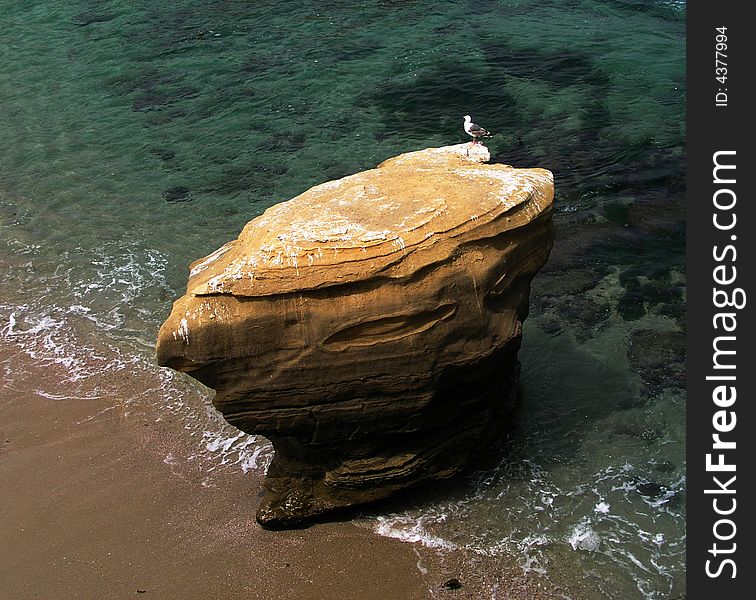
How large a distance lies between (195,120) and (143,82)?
9.39ft

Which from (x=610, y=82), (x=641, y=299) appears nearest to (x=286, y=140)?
(x=610, y=82)

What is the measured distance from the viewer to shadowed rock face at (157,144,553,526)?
28.4 feet

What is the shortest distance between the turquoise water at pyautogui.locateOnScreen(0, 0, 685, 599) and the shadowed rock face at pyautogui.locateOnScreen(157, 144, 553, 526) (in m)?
1.00

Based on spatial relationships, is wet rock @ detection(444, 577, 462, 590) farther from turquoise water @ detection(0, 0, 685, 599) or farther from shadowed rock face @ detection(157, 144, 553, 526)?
shadowed rock face @ detection(157, 144, 553, 526)

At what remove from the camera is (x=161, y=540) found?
9656 millimetres

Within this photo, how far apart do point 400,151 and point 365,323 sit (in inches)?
386

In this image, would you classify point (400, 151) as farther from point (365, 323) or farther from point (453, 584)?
point (453, 584)

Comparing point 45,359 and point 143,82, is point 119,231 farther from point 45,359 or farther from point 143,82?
point 143,82

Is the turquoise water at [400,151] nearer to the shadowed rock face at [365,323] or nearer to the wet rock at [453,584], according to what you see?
the wet rock at [453,584]

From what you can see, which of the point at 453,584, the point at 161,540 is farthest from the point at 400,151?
the point at 453,584

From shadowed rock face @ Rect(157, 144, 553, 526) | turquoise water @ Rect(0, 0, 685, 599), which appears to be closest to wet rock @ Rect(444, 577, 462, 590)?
turquoise water @ Rect(0, 0, 685, 599)

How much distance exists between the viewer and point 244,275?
8.59 meters

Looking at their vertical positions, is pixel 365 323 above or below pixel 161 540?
above

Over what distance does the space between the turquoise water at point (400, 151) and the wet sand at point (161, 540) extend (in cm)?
44
